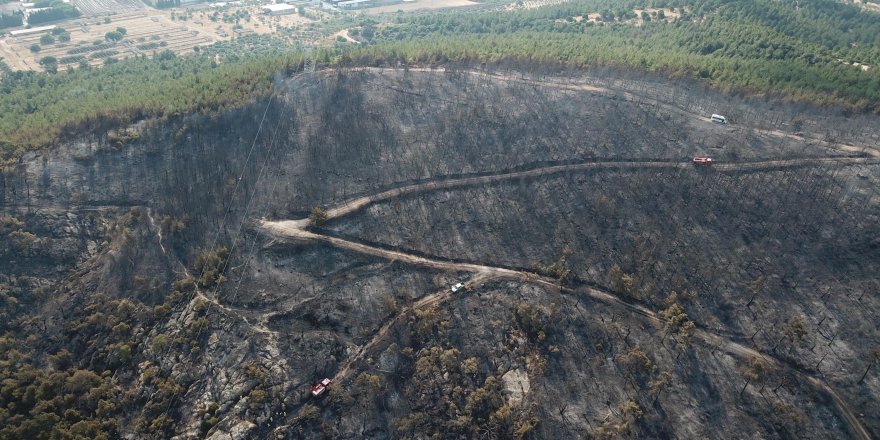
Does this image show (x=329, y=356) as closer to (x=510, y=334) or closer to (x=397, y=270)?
(x=397, y=270)

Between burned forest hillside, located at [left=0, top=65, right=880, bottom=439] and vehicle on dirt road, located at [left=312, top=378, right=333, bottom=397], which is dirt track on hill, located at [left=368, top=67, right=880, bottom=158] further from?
vehicle on dirt road, located at [left=312, top=378, right=333, bottom=397]

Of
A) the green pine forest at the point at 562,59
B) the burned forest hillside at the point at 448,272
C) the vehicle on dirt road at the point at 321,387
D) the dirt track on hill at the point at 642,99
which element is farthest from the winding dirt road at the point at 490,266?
the green pine forest at the point at 562,59

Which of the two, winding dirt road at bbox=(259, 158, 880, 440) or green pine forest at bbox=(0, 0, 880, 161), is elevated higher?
green pine forest at bbox=(0, 0, 880, 161)

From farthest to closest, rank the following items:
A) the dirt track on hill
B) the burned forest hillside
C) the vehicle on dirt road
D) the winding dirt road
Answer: the dirt track on hill
the winding dirt road
the vehicle on dirt road
the burned forest hillside

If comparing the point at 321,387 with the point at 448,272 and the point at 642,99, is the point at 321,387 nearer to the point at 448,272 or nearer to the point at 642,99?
the point at 448,272

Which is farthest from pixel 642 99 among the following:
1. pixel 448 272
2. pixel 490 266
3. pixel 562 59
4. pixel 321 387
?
pixel 321 387

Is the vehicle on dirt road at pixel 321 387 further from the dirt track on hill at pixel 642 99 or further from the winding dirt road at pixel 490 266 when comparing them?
the dirt track on hill at pixel 642 99

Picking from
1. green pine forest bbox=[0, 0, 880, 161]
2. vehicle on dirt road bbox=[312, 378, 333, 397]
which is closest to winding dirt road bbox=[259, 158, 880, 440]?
vehicle on dirt road bbox=[312, 378, 333, 397]
